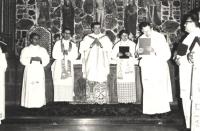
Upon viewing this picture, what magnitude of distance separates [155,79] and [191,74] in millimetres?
1136

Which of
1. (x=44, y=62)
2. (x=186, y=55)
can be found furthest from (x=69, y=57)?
(x=186, y=55)

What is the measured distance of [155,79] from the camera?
18.4 ft

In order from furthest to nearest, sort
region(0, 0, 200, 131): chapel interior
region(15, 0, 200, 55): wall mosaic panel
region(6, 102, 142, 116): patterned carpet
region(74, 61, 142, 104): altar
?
region(15, 0, 200, 55): wall mosaic panel < region(0, 0, 200, 131): chapel interior < region(74, 61, 142, 104): altar < region(6, 102, 142, 116): patterned carpet

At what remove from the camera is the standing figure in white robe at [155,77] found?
559cm

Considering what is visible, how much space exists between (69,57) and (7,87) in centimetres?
202

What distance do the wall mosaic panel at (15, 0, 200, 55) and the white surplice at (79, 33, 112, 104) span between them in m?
1.62

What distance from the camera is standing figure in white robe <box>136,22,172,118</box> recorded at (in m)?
5.59

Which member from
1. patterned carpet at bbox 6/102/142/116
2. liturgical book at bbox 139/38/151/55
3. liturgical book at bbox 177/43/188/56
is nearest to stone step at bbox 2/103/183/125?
patterned carpet at bbox 6/102/142/116

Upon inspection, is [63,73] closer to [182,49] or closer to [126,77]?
[126,77]

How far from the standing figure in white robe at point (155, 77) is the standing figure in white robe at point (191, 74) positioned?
2.84 feet

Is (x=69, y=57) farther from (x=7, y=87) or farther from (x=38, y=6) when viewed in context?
(x=38, y=6)

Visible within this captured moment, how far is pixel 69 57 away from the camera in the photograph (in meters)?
6.91

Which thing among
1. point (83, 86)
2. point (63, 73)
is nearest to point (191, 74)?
point (63, 73)

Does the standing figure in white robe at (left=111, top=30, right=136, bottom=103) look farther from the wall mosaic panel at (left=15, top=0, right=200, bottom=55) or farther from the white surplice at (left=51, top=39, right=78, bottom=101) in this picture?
the wall mosaic panel at (left=15, top=0, right=200, bottom=55)
